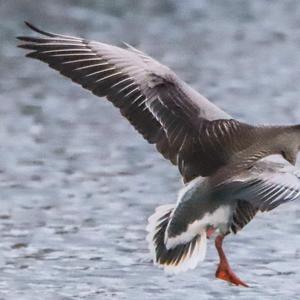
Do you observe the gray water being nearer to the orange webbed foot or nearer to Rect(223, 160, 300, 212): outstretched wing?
the orange webbed foot

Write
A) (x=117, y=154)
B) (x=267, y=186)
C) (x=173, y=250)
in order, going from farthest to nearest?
(x=117, y=154), (x=173, y=250), (x=267, y=186)

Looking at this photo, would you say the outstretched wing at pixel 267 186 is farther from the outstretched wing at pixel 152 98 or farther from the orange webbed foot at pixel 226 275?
the orange webbed foot at pixel 226 275

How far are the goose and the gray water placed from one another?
0.75 metres

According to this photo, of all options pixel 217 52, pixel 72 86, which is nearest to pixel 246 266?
pixel 72 86

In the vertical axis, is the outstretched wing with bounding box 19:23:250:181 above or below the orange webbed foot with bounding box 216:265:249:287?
above

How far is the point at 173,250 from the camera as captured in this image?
24.7ft

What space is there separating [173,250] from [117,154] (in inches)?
138

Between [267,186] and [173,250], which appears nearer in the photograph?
[267,186]

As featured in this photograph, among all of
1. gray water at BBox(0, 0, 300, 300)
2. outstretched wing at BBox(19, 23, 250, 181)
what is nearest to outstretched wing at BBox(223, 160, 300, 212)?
A: outstretched wing at BBox(19, 23, 250, 181)

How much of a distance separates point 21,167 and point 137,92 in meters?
Result: 2.91

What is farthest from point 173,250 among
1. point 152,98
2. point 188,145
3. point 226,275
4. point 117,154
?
point 117,154

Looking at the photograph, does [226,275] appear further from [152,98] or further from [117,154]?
[117,154]

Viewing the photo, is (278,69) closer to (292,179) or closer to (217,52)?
(217,52)

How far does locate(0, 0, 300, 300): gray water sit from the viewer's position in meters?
8.57
